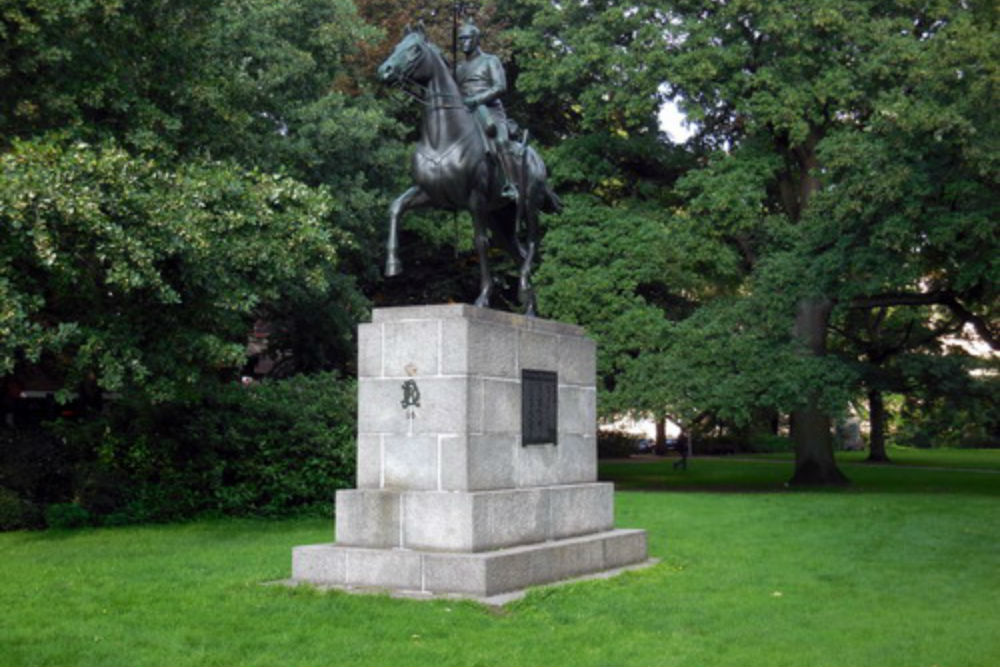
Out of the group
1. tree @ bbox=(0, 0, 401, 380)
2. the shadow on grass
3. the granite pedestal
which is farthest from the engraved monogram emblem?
the shadow on grass

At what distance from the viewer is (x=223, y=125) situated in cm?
2145

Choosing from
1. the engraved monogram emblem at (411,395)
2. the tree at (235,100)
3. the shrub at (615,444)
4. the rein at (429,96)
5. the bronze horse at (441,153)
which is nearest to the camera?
the engraved monogram emblem at (411,395)

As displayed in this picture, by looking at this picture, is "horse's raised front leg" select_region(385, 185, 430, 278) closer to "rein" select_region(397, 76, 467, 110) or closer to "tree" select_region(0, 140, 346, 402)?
"rein" select_region(397, 76, 467, 110)

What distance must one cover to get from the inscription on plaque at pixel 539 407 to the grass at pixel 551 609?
185 cm

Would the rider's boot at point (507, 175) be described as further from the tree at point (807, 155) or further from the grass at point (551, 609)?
the tree at point (807, 155)

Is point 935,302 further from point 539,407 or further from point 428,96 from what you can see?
point 428,96

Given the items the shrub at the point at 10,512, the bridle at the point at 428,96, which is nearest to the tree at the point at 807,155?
the bridle at the point at 428,96

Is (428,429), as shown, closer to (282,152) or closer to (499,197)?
(499,197)

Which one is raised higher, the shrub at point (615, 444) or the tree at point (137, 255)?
the tree at point (137, 255)

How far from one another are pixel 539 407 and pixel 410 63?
4213 mm

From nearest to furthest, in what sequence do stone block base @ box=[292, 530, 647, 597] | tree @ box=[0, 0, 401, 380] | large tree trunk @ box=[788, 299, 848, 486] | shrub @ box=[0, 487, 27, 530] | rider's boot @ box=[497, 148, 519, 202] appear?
stone block base @ box=[292, 530, 647, 597], rider's boot @ box=[497, 148, 519, 202], tree @ box=[0, 0, 401, 380], shrub @ box=[0, 487, 27, 530], large tree trunk @ box=[788, 299, 848, 486]

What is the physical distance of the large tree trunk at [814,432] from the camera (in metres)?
32.4

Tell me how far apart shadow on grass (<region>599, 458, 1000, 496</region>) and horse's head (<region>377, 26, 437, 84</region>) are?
20.4m

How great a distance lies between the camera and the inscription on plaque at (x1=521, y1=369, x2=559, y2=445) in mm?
13438
